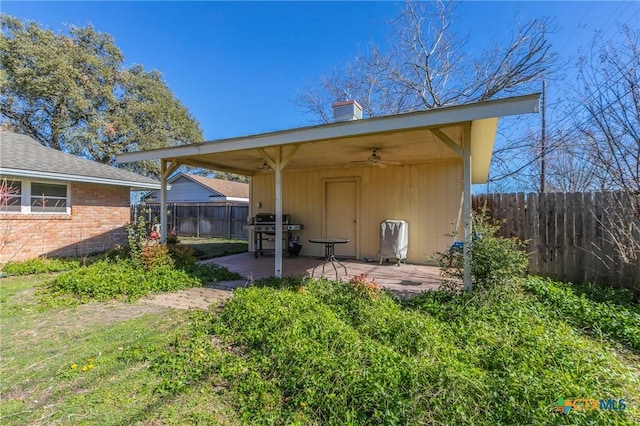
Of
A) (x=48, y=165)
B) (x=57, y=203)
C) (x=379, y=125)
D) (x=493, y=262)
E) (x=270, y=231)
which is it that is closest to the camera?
(x=493, y=262)

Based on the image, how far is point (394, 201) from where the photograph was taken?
7.27 metres

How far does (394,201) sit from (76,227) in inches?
344

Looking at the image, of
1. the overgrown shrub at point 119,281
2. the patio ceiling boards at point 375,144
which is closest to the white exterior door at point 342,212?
the patio ceiling boards at point 375,144

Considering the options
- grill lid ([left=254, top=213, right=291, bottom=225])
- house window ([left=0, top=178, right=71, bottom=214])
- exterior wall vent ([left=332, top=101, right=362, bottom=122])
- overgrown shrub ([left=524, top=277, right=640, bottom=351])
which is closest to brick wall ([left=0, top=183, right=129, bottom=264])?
house window ([left=0, top=178, right=71, bottom=214])

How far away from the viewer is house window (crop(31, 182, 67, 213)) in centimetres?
728

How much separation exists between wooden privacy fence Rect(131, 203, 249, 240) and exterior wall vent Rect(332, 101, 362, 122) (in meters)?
9.73

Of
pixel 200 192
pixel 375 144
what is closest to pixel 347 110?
pixel 375 144

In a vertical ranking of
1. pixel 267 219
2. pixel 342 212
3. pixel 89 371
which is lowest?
pixel 89 371

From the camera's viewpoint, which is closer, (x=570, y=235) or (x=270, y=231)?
(x=570, y=235)

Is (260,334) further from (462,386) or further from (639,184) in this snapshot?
(639,184)

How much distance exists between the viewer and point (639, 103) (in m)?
4.29

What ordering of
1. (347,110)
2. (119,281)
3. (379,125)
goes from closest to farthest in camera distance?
(379,125) < (119,281) < (347,110)

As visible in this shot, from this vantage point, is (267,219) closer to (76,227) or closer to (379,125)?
(379,125)
